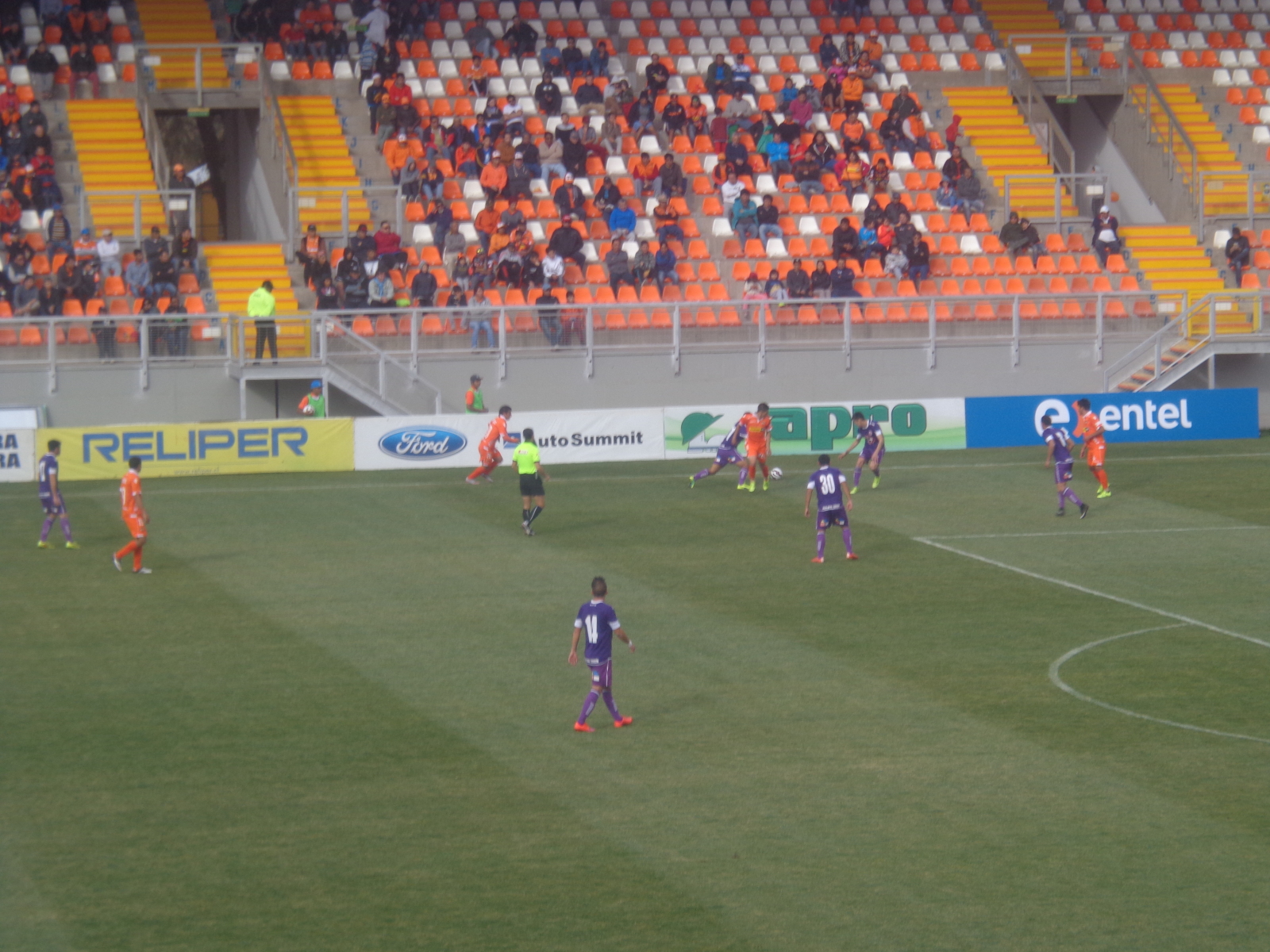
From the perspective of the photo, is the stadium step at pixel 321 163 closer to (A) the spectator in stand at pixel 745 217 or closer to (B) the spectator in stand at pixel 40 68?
(B) the spectator in stand at pixel 40 68

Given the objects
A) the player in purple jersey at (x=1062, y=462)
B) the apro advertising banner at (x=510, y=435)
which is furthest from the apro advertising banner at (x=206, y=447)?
the player in purple jersey at (x=1062, y=462)

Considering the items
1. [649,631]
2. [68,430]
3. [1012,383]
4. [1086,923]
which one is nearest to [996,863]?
[1086,923]

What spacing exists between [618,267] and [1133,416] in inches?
442

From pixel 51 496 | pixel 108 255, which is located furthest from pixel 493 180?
pixel 51 496

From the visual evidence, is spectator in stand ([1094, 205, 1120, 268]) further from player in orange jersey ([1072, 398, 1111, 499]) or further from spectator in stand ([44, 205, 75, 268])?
spectator in stand ([44, 205, 75, 268])

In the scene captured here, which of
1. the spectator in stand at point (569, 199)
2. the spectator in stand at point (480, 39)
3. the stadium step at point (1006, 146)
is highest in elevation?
the spectator in stand at point (480, 39)

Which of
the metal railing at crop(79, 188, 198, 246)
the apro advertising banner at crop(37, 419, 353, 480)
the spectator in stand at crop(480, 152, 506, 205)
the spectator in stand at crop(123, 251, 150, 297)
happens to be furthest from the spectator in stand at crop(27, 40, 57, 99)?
the apro advertising banner at crop(37, 419, 353, 480)

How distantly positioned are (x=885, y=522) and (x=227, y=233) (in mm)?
21588

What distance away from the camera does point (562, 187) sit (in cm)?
4003

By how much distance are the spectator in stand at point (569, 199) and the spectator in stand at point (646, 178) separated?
5.48ft

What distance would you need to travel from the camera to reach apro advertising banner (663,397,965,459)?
35.2m

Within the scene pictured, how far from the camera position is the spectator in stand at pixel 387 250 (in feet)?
122

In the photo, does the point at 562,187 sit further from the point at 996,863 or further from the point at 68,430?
the point at 996,863

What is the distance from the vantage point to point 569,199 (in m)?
40.0
